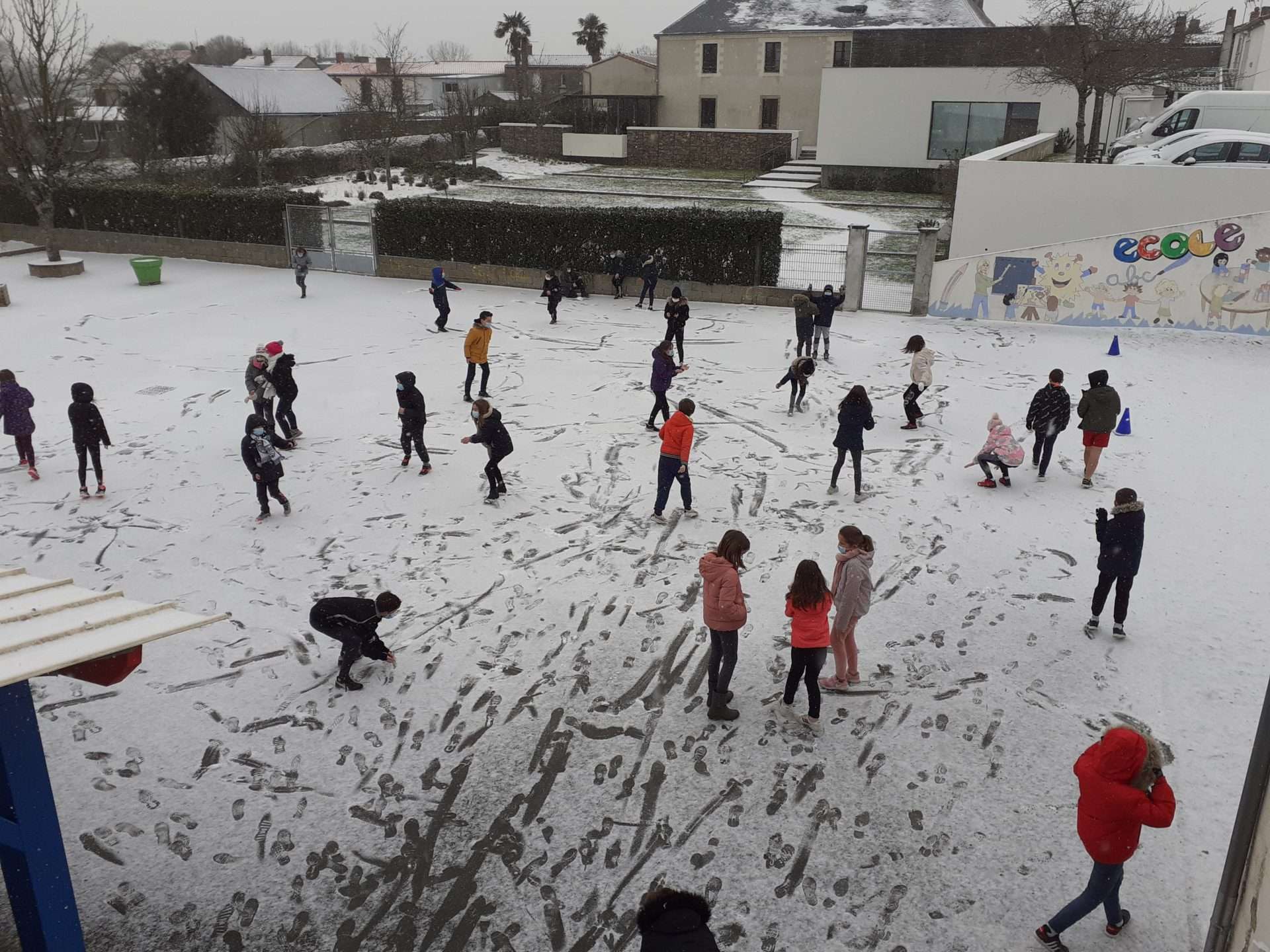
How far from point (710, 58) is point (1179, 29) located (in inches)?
839

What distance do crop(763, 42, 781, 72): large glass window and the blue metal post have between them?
49.2m

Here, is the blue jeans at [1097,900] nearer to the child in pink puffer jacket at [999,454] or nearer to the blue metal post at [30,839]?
the blue metal post at [30,839]

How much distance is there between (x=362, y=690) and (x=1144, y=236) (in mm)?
16717

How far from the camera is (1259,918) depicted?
3459mm

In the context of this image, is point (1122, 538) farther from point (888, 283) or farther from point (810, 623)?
point (888, 283)

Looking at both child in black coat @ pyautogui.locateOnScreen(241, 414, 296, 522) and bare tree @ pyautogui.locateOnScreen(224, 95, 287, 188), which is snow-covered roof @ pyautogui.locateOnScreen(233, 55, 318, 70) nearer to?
bare tree @ pyautogui.locateOnScreen(224, 95, 287, 188)

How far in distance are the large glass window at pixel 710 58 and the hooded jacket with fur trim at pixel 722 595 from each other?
47.3 meters

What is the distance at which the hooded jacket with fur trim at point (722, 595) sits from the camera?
21.3 feet

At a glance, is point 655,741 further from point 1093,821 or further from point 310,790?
point 1093,821

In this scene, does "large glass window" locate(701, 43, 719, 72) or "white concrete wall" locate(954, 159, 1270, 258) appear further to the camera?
A: "large glass window" locate(701, 43, 719, 72)

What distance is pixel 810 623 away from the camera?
642 cm

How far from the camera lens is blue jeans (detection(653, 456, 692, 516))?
31.9ft

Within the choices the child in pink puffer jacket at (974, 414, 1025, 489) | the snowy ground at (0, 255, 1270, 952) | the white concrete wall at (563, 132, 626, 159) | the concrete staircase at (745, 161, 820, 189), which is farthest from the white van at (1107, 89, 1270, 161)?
the white concrete wall at (563, 132, 626, 159)

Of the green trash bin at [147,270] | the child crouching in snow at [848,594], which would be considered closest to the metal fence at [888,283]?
the child crouching in snow at [848,594]
